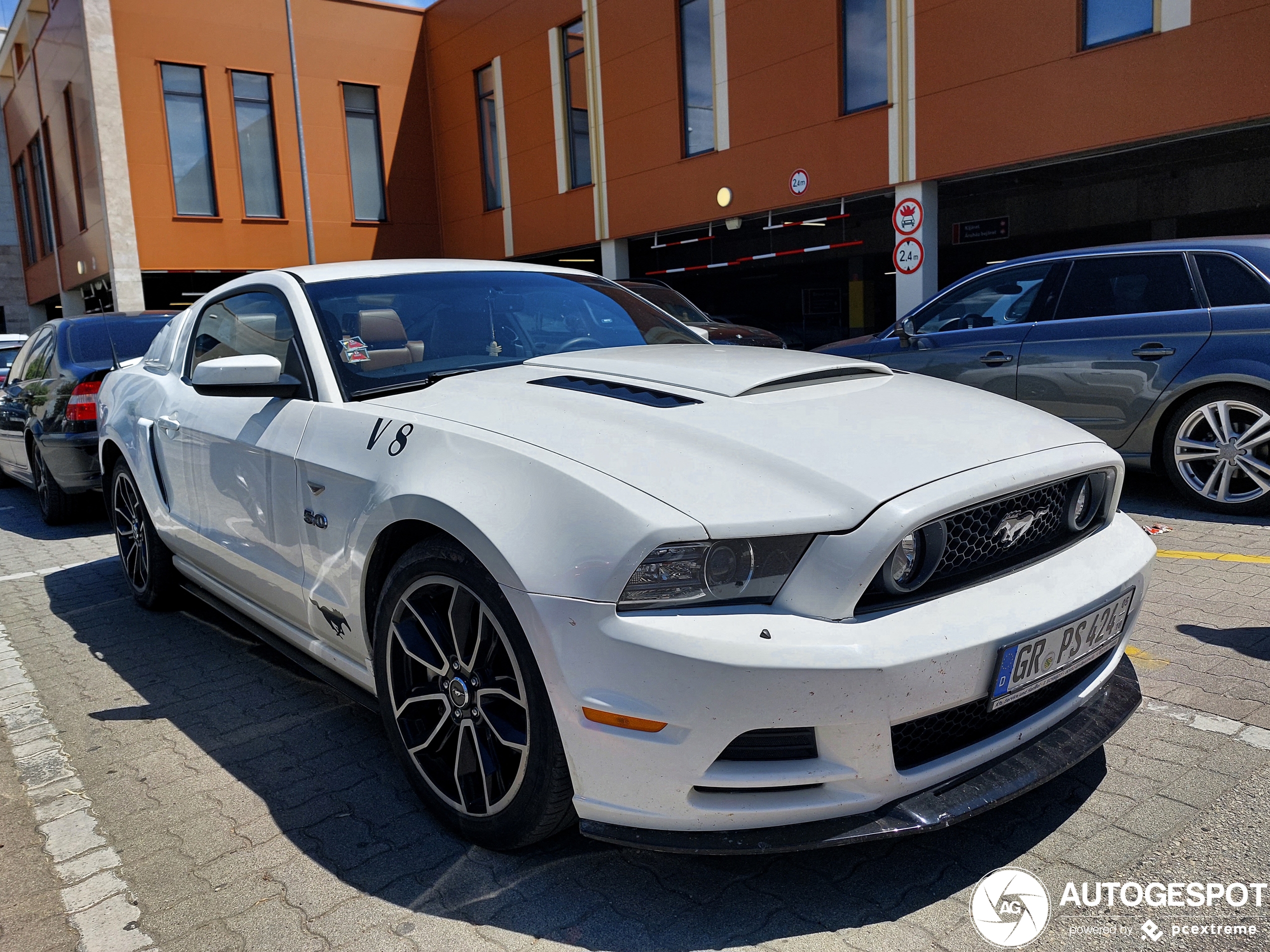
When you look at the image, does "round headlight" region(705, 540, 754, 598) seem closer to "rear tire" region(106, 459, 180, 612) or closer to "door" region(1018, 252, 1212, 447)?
"rear tire" region(106, 459, 180, 612)

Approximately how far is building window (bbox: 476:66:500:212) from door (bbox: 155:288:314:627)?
63.7 feet

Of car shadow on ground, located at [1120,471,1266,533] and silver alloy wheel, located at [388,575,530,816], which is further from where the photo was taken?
car shadow on ground, located at [1120,471,1266,533]

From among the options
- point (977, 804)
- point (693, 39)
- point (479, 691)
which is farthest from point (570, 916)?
point (693, 39)

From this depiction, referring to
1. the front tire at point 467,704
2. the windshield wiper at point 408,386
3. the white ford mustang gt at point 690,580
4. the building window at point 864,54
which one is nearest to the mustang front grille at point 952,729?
the white ford mustang gt at point 690,580

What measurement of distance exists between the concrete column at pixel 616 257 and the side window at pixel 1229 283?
14.3 meters

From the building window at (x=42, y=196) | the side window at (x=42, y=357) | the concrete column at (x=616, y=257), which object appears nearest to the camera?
the side window at (x=42, y=357)

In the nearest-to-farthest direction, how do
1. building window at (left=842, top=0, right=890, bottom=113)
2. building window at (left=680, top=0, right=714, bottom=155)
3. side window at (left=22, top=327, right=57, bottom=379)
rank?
1. side window at (left=22, top=327, right=57, bottom=379)
2. building window at (left=842, top=0, right=890, bottom=113)
3. building window at (left=680, top=0, right=714, bottom=155)

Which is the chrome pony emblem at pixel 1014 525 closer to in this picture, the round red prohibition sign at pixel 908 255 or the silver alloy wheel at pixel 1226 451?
the silver alloy wheel at pixel 1226 451

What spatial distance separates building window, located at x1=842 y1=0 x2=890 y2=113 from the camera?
13.6m

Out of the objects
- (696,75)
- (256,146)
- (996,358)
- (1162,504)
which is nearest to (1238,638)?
(1162,504)

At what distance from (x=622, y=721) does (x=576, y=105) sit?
1962 centimetres

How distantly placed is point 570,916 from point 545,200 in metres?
20.1

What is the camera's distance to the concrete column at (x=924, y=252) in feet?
42.8

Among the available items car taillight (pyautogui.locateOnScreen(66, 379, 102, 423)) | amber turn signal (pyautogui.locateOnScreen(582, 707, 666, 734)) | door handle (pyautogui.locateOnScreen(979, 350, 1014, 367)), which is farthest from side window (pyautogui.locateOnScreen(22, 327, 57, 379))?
Result: amber turn signal (pyautogui.locateOnScreen(582, 707, 666, 734))
